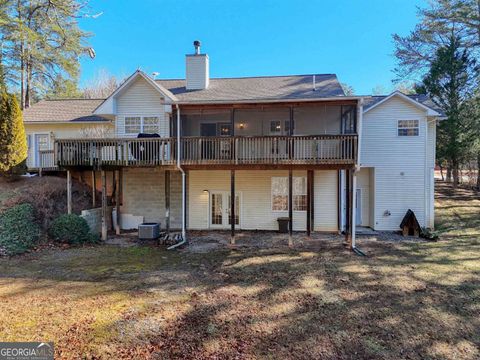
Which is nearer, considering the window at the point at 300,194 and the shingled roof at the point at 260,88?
the shingled roof at the point at 260,88

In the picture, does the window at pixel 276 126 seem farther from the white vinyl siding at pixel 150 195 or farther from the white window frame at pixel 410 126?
the white window frame at pixel 410 126

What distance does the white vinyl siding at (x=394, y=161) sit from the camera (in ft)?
44.4

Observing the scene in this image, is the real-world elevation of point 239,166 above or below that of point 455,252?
above

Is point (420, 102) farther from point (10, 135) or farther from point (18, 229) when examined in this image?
point (10, 135)

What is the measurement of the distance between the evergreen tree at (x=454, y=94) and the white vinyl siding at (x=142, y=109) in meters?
17.4

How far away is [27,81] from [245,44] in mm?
19477

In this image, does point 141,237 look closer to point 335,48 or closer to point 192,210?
point 192,210

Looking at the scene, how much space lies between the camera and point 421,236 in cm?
1290

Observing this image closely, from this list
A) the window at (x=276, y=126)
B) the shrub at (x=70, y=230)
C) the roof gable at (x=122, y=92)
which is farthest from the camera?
the window at (x=276, y=126)

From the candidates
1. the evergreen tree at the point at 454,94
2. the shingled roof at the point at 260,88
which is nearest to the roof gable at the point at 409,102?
the shingled roof at the point at 260,88

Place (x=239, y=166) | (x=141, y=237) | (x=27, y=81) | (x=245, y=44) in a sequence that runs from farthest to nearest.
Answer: (x=245, y=44) → (x=27, y=81) → (x=141, y=237) → (x=239, y=166)

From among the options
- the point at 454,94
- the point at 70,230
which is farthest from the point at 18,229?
the point at 454,94

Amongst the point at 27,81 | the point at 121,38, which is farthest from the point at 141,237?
the point at 121,38

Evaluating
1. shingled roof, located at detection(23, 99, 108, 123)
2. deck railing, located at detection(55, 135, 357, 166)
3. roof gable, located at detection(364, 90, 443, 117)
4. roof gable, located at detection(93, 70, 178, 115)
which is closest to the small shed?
roof gable, located at detection(364, 90, 443, 117)
